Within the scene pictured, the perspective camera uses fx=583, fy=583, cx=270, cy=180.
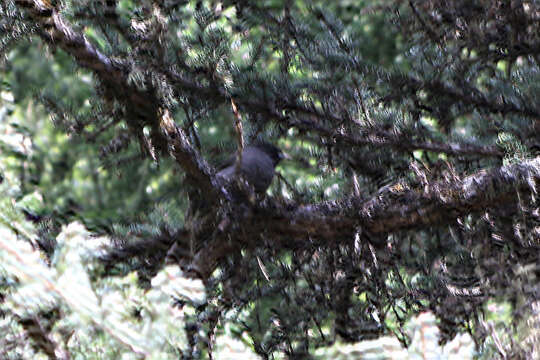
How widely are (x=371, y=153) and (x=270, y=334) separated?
92 cm

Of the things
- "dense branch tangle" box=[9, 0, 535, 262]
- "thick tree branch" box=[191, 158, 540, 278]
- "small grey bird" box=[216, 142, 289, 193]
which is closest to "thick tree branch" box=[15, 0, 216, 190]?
"dense branch tangle" box=[9, 0, 535, 262]

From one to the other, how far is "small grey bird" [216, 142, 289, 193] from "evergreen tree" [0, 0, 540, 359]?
0.85 feet

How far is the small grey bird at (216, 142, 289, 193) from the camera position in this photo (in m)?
3.16

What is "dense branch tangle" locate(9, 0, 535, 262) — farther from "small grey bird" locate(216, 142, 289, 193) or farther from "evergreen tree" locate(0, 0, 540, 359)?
"small grey bird" locate(216, 142, 289, 193)

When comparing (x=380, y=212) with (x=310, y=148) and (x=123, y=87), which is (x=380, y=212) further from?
(x=123, y=87)

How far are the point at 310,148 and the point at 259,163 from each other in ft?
1.21

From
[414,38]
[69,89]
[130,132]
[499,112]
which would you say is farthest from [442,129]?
[69,89]

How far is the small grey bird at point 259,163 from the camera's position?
3.16 m

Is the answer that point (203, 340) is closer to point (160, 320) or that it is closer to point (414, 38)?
point (160, 320)

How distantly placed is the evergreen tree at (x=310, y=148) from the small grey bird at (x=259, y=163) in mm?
258

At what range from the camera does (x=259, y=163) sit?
3227mm

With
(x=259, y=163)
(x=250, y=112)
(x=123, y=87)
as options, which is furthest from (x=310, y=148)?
(x=123, y=87)

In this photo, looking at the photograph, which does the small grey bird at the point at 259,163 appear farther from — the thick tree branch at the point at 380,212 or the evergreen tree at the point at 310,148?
the thick tree branch at the point at 380,212

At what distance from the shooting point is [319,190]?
2.75 meters
